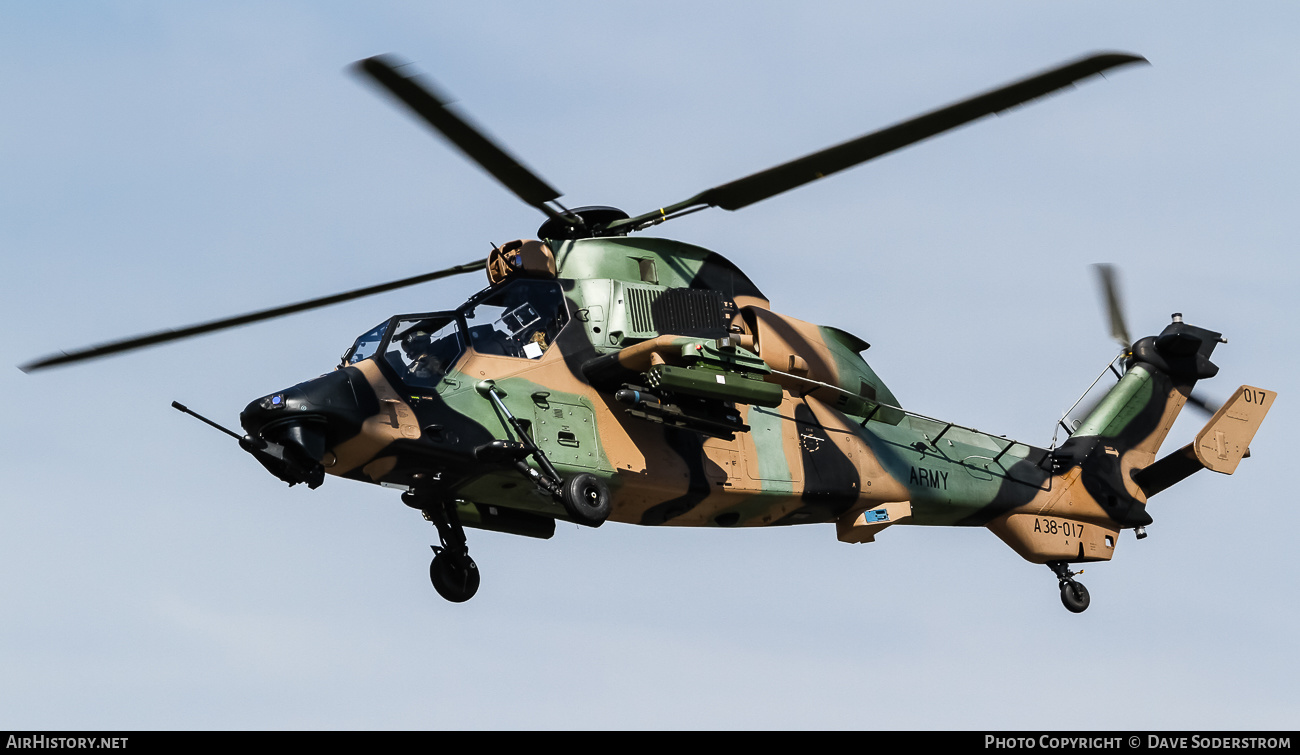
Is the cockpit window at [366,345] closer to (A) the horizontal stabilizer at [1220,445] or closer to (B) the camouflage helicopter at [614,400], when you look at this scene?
(B) the camouflage helicopter at [614,400]

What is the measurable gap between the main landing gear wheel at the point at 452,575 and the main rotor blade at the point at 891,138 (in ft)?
14.5

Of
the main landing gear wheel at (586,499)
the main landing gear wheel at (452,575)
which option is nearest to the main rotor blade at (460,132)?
the main landing gear wheel at (586,499)

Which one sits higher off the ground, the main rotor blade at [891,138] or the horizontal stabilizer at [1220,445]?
the main rotor blade at [891,138]

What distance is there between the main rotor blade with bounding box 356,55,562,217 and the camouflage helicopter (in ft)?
0.07

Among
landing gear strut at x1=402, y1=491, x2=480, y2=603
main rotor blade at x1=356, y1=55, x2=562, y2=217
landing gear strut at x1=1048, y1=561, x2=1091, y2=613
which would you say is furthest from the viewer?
landing gear strut at x1=1048, y1=561, x2=1091, y2=613

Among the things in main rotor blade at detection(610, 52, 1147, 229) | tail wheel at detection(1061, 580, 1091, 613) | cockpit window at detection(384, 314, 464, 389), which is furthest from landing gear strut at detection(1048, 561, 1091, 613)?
cockpit window at detection(384, 314, 464, 389)

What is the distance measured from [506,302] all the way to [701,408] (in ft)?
7.85

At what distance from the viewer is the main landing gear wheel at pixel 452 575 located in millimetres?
18266

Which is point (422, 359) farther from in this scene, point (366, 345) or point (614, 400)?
point (614, 400)

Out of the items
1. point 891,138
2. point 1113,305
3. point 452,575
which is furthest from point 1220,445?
point 452,575

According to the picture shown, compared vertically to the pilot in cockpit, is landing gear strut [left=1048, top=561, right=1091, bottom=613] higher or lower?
lower

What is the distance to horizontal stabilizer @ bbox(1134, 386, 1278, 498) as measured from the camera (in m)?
23.1

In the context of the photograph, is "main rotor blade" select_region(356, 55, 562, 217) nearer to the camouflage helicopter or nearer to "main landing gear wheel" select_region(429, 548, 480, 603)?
the camouflage helicopter

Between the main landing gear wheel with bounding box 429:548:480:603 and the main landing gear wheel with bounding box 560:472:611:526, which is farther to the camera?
the main landing gear wheel with bounding box 429:548:480:603
